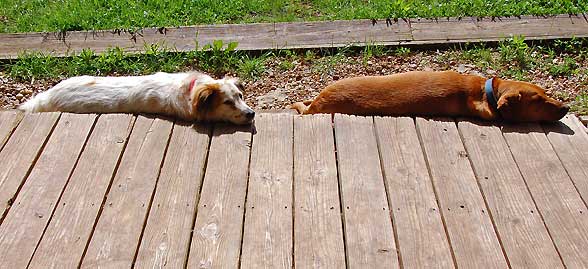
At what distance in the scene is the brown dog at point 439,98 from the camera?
14.6 ft

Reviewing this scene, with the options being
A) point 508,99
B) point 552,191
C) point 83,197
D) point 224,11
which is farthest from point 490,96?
point 224,11

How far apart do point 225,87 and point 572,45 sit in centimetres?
371

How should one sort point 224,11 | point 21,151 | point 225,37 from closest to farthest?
point 21,151 → point 225,37 → point 224,11

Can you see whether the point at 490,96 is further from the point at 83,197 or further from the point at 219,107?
the point at 83,197

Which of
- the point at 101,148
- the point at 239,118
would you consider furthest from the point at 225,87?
the point at 101,148

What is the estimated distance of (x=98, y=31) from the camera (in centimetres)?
662

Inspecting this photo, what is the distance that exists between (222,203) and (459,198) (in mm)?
1348

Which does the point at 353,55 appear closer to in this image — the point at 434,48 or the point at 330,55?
the point at 330,55

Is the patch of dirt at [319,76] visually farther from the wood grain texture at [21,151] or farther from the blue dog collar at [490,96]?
the wood grain texture at [21,151]

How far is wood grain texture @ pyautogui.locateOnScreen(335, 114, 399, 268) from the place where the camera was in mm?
3217

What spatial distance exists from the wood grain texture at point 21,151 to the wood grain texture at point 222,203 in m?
1.10

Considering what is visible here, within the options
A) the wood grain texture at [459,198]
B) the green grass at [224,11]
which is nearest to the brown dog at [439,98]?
the wood grain texture at [459,198]

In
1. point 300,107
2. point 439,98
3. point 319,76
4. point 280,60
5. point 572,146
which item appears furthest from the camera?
point 280,60

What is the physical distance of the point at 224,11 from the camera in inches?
284
